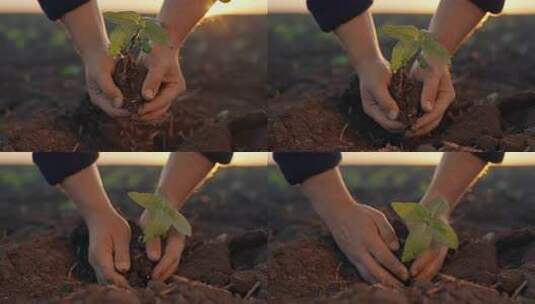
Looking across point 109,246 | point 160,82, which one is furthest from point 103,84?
point 109,246

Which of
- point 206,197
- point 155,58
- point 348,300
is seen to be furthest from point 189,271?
point 155,58

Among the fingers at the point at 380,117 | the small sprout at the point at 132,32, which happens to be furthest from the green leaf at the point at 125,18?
the fingers at the point at 380,117

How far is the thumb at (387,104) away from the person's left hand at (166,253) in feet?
1.69

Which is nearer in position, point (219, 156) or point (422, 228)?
point (422, 228)

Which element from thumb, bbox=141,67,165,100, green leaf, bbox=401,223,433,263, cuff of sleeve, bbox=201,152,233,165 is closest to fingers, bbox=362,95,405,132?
green leaf, bbox=401,223,433,263

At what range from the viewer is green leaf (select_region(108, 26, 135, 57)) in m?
1.74

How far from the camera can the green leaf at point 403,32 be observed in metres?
1.75

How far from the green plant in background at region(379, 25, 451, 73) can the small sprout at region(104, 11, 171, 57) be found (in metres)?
0.48

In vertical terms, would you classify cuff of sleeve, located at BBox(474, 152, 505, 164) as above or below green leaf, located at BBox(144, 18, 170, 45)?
below

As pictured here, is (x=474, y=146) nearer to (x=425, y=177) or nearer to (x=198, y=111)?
(x=425, y=177)

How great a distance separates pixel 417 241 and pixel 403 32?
43 cm

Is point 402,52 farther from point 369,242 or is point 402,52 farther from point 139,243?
point 139,243

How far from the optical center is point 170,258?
5.98 feet

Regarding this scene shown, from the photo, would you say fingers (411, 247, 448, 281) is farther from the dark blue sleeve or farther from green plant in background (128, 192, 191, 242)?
the dark blue sleeve
